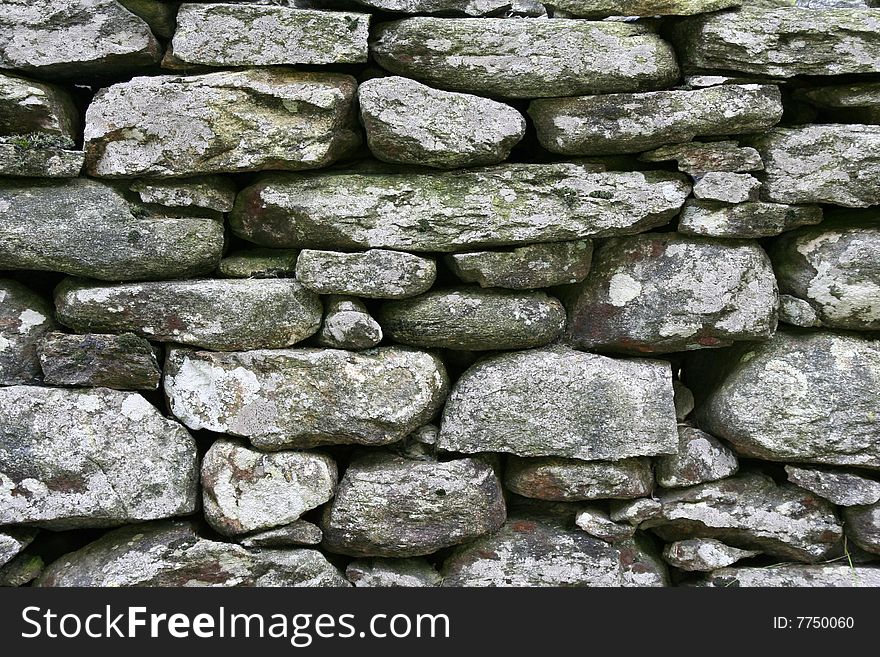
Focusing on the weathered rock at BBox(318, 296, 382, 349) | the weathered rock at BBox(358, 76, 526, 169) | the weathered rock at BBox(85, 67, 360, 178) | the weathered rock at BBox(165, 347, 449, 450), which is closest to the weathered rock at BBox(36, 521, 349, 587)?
the weathered rock at BBox(165, 347, 449, 450)

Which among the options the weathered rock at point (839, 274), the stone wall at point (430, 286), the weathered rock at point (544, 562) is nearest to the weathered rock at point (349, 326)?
the stone wall at point (430, 286)

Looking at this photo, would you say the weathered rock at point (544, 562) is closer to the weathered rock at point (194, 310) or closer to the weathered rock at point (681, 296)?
the weathered rock at point (681, 296)

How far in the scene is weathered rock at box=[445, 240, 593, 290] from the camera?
8.30 feet

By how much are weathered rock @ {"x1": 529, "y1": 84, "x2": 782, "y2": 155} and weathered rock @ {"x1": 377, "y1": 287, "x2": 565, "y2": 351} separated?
591 millimetres

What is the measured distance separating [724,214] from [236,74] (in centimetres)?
180

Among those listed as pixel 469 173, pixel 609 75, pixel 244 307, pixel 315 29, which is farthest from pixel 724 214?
pixel 244 307

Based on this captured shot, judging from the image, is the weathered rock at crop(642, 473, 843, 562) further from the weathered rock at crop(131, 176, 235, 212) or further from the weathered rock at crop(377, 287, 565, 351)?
the weathered rock at crop(131, 176, 235, 212)

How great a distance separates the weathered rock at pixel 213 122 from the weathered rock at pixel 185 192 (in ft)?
0.16

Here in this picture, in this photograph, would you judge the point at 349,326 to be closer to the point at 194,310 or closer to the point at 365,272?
the point at 365,272

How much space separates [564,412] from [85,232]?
1.83 metres

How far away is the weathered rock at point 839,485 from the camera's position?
8.48 ft

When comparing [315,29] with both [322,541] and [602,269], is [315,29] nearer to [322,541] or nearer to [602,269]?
[602,269]

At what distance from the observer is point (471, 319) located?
255 centimetres

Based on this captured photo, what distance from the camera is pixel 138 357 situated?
2.51m
